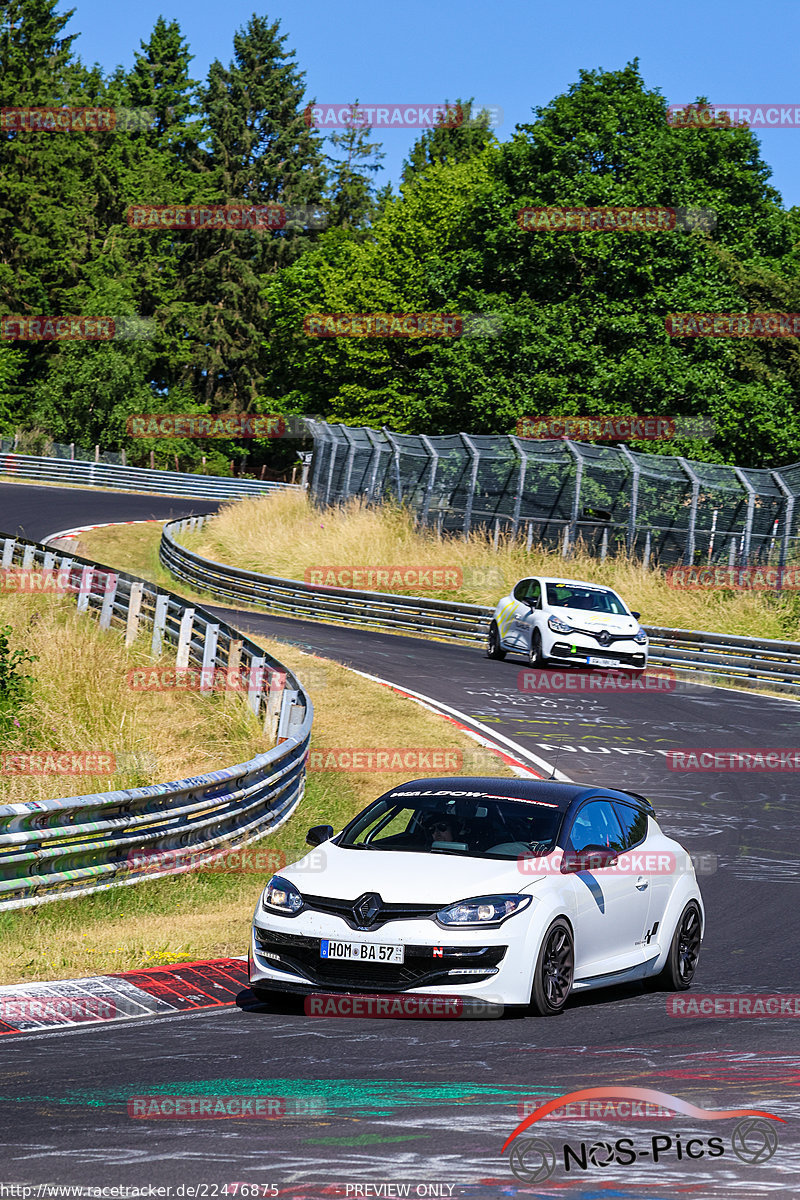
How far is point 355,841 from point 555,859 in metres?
1.31

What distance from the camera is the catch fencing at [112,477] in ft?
211

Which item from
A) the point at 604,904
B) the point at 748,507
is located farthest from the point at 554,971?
the point at 748,507

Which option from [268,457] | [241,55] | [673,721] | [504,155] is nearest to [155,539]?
[504,155]

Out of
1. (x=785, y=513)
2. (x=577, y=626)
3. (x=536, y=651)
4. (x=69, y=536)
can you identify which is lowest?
(x=69, y=536)

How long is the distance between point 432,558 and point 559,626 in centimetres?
1312

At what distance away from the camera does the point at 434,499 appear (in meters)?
40.7

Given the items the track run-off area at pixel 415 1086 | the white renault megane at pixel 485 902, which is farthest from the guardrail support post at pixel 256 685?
the white renault megane at pixel 485 902

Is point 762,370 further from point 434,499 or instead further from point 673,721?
point 673,721

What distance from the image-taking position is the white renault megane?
8.09m

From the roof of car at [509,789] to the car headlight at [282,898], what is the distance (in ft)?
3.74

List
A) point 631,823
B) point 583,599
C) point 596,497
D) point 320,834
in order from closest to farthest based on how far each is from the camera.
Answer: point 320,834 < point 631,823 < point 583,599 < point 596,497

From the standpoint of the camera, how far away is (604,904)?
29.6 ft

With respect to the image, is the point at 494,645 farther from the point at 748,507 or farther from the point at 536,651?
the point at 748,507

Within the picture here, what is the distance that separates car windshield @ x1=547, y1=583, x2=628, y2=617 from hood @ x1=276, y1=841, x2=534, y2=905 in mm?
17950
